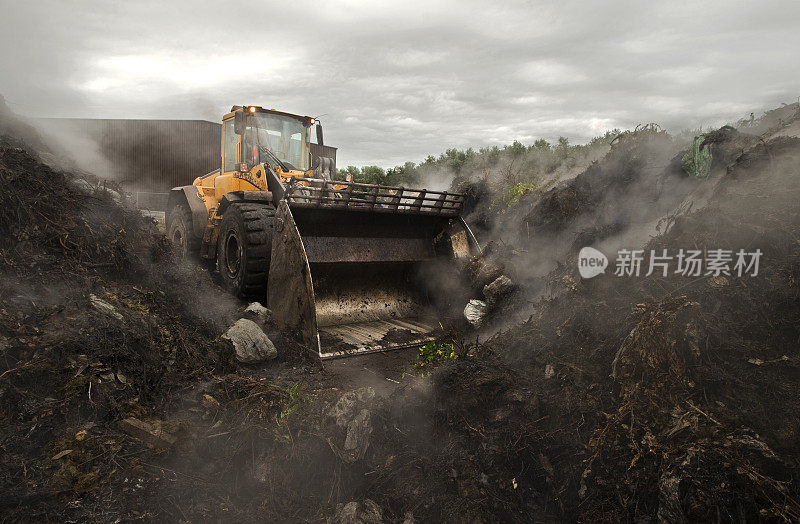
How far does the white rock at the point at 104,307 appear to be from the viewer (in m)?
4.18

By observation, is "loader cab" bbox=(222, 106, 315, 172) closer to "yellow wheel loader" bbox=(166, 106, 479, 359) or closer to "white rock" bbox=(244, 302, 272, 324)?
"yellow wheel loader" bbox=(166, 106, 479, 359)

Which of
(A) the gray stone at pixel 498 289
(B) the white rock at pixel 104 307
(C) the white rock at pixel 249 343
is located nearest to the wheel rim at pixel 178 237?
(C) the white rock at pixel 249 343

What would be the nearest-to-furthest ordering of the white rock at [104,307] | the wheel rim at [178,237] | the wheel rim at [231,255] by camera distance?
1. the white rock at [104,307]
2. the wheel rim at [231,255]
3. the wheel rim at [178,237]

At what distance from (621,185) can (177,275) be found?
6.08 meters

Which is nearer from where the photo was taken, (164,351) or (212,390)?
(212,390)

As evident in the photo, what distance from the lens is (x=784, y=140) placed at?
527cm

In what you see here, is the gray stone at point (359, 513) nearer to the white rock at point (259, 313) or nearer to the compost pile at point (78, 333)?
the compost pile at point (78, 333)

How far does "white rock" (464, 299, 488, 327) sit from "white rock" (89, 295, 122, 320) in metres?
3.57

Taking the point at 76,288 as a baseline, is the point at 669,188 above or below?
above

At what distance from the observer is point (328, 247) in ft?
19.8

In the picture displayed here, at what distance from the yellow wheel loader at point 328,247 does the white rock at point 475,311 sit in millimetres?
540

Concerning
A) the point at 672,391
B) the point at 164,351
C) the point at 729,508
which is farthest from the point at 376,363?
the point at 729,508

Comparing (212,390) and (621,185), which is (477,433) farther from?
(621,185)

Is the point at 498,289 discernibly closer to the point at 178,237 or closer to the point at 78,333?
the point at 78,333
